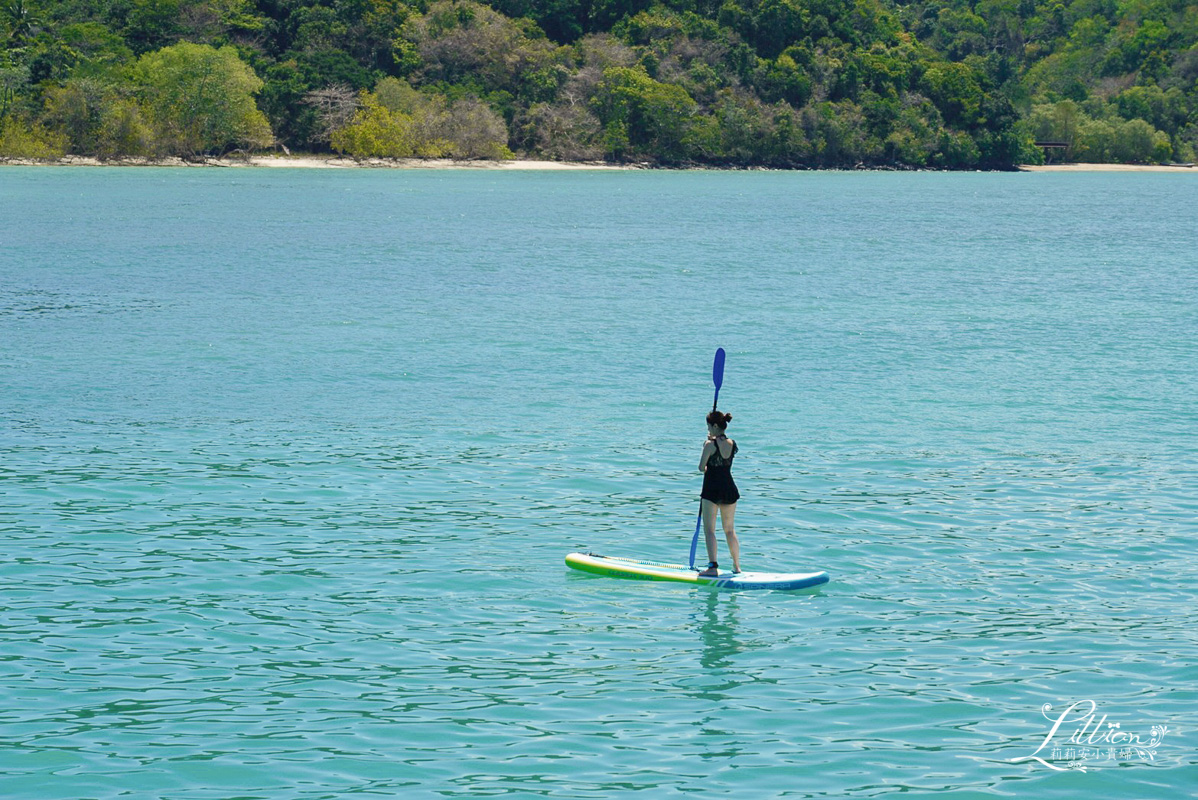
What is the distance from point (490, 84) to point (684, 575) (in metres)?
162

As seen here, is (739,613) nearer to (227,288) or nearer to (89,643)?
(89,643)

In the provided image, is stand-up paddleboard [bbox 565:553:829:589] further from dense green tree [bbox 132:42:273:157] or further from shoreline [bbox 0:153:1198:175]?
shoreline [bbox 0:153:1198:175]

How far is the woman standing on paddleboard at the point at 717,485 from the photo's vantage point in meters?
15.8

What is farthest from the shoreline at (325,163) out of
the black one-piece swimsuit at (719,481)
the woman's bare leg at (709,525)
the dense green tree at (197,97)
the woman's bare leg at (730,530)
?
the black one-piece swimsuit at (719,481)

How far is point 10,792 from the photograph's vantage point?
11273mm

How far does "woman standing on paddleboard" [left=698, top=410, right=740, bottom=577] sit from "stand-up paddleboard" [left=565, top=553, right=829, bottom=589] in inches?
5.3

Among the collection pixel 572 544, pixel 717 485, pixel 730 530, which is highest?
pixel 717 485

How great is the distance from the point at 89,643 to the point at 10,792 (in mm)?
3330

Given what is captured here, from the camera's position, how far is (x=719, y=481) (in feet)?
52.7

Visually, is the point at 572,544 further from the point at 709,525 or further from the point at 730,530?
the point at 730,530

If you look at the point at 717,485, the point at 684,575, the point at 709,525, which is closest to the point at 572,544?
the point at 684,575

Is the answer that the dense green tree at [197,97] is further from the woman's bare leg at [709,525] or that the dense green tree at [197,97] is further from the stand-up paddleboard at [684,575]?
the woman's bare leg at [709,525]

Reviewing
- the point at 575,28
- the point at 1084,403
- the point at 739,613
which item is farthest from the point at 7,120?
the point at 739,613

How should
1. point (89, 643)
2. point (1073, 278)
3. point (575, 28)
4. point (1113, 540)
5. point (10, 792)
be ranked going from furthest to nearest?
point (575, 28), point (1073, 278), point (1113, 540), point (89, 643), point (10, 792)
